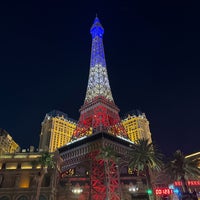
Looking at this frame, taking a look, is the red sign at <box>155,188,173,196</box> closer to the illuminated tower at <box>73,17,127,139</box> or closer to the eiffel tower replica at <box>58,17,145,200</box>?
the eiffel tower replica at <box>58,17,145,200</box>

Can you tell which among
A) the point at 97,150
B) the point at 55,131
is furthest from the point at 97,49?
the point at 97,150

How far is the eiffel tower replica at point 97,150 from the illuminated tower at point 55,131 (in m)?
32.2

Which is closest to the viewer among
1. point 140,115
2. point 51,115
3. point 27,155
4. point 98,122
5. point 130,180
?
point 27,155

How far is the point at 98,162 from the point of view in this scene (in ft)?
223

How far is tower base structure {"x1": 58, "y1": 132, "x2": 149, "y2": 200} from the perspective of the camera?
2351 inches

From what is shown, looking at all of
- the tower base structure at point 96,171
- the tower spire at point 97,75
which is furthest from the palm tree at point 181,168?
the tower spire at point 97,75

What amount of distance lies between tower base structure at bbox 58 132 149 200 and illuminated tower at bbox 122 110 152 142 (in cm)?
4803

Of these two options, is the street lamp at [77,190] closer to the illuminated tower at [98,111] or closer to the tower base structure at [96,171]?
the tower base structure at [96,171]

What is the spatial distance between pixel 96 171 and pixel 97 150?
6.85m

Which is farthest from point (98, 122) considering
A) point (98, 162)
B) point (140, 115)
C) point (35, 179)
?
point (140, 115)

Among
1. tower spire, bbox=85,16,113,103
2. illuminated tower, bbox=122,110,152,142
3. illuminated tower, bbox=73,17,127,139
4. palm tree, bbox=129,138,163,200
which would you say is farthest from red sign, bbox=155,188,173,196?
illuminated tower, bbox=122,110,152,142

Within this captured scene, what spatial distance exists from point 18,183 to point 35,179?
4712 mm

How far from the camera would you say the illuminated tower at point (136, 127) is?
121 metres

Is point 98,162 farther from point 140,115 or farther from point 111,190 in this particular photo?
point 140,115
